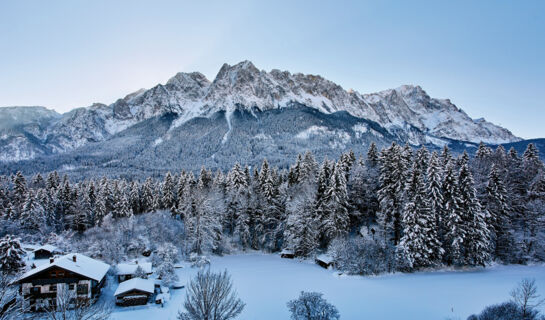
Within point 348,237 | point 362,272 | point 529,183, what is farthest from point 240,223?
point 529,183

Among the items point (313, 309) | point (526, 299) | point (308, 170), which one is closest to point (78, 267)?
point (313, 309)

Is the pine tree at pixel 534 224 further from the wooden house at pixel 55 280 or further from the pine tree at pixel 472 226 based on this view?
the wooden house at pixel 55 280

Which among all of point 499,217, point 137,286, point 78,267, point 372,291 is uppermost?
point 499,217

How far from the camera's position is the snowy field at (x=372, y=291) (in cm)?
2483

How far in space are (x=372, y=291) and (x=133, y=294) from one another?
24.1 m

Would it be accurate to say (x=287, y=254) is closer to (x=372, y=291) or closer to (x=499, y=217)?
(x=372, y=291)

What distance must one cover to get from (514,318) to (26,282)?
39848 mm

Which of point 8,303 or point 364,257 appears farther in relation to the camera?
point 364,257

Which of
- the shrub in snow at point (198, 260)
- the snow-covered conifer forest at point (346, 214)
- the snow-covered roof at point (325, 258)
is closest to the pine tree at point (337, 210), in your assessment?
the snow-covered conifer forest at point (346, 214)

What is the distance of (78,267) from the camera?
1184 inches

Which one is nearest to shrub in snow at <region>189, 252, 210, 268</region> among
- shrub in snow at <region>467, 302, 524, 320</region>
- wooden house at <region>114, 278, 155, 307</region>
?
wooden house at <region>114, 278, 155, 307</region>

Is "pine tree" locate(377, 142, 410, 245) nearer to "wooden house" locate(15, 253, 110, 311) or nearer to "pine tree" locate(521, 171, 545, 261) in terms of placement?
"pine tree" locate(521, 171, 545, 261)

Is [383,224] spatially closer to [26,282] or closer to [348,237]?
[348,237]

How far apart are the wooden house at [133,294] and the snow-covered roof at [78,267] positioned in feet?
9.52
